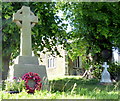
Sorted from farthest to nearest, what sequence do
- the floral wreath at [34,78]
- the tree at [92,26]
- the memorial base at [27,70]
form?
the tree at [92,26] → the memorial base at [27,70] → the floral wreath at [34,78]

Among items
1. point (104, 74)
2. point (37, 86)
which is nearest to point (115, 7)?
point (104, 74)

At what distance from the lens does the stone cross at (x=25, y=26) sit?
6.79 metres

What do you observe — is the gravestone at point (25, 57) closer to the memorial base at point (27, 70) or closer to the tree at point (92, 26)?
the memorial base at point (27, 70)

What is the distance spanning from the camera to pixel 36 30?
31.5 ft

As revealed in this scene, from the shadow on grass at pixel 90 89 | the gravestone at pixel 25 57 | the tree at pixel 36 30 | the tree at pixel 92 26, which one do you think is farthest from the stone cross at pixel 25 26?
the tree at pixel 92 26

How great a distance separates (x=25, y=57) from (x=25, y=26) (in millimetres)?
1243

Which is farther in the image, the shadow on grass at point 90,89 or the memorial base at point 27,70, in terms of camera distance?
the memorial base at point 27,70

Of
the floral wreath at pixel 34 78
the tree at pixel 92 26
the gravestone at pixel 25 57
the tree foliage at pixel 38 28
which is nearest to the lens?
the floral wreath at pixel 34 78

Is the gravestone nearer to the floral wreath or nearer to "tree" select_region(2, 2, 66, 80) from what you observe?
the floral wreath

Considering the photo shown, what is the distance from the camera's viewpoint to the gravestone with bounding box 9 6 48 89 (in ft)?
20.0

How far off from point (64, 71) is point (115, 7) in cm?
1353

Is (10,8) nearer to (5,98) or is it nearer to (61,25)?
(61,25)

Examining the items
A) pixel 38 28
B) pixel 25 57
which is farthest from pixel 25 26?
pixel 38 28

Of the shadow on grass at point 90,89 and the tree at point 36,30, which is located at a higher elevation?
the tree at point 36,30
